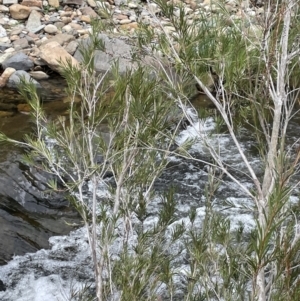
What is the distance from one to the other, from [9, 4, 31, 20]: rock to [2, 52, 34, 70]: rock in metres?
1.36

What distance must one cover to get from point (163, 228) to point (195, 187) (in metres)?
2.83

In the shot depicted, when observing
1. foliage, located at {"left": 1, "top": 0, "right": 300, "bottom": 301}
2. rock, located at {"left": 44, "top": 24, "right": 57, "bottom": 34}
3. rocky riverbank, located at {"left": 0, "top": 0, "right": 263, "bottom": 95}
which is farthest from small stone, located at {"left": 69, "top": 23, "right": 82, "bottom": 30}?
foliage, located at {"left": 1, "top": 0, "right": 300, "bottom": 301}

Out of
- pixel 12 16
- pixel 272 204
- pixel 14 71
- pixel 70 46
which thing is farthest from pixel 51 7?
pixel 272 204

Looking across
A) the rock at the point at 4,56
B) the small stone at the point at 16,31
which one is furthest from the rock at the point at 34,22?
the rock at the point at 4,56

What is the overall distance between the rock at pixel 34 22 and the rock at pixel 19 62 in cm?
103

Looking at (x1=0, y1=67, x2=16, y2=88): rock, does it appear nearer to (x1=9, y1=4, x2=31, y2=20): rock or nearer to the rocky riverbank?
the rocky riverbank

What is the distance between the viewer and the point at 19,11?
9164mm

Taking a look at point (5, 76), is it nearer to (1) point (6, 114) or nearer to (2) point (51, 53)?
(2) point (51, 53)

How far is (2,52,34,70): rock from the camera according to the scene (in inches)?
312

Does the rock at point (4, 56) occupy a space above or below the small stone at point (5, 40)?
below

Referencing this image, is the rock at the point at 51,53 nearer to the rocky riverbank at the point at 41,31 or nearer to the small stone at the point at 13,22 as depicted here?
the rocky riverbank at the point at 41,31

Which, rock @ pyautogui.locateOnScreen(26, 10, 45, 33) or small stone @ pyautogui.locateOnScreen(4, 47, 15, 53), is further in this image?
rock @ pyautogui.locateOnScreen(26, 10, 45, 33)

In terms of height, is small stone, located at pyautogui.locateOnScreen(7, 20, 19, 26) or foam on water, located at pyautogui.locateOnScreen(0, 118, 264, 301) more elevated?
small stone, located at pyautogui.locateOnScreen(7, 20, 19, 26)

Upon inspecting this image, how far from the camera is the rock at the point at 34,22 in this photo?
9.00 metres
